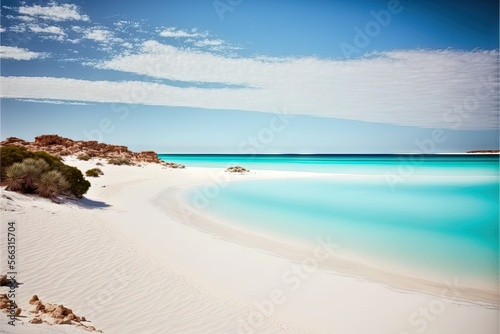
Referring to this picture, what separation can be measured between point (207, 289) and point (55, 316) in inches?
122

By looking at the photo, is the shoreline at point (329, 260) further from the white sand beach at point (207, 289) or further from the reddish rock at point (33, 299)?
the reddish rock at point (33, 299)

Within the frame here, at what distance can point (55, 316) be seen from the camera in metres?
4.83

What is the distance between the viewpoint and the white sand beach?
5.62 metres

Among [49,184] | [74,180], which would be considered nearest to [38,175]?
[49,184]

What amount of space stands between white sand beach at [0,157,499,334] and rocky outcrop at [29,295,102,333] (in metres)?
0.16

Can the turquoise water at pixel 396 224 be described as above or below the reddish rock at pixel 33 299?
above

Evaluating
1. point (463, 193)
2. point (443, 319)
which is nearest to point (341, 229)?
point (443, 319)

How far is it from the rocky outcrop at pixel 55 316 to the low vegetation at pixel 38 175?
395 inches

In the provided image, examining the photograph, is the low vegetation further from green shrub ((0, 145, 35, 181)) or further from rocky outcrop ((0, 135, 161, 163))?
rocky outcrop ((0, 135, 161, 163))

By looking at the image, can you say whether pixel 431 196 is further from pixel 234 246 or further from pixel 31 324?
pixel 31 324

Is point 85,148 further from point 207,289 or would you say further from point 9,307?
point 9,307

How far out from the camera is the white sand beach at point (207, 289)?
18.4 ft

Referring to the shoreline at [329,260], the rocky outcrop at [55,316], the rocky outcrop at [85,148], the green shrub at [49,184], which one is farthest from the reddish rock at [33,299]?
the rocky outcrop at [85,148]

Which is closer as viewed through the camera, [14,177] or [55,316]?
[55,316]
